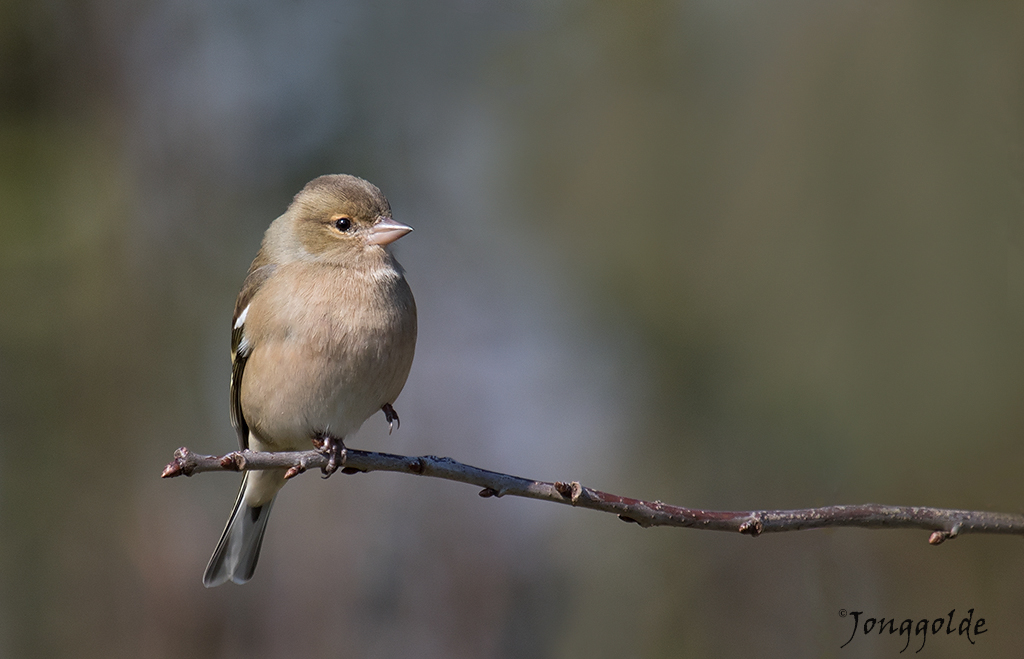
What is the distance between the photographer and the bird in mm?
4012

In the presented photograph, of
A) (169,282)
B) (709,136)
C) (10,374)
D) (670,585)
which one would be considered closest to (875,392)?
(670,585)

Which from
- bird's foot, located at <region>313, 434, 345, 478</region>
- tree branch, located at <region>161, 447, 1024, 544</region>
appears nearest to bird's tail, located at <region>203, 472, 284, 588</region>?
bird's foot, located at <region>313, 434, 345, 478</region>

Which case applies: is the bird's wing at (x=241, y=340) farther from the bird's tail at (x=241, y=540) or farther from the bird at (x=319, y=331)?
the bird's tail at (x=241, y=540)

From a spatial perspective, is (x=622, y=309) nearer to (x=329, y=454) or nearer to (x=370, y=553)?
(x=370, y=553)

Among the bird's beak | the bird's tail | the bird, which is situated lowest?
the bird's tail

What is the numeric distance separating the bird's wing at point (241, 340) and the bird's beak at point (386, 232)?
0.56 meters

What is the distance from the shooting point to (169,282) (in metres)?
10.2

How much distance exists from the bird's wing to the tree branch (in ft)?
5.07

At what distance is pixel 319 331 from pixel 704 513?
2062mm

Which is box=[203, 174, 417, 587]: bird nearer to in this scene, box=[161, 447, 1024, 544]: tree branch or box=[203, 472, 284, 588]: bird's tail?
box=[203, 472, 284, 588]: bird's tail

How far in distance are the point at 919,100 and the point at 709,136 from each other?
4.49 metres

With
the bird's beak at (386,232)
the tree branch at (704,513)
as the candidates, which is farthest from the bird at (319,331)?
the tree branch at (704,513)

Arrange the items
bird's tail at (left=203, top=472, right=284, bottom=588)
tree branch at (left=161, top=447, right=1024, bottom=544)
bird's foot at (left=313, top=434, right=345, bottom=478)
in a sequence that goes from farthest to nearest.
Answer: bird's tail at (left=203, top=472, right=284, bottom=588) → bird's foot at (left=313, top=434, right=345, bottom=478) → tree branch at (left=161, top=447, right=1024, bottom=544)

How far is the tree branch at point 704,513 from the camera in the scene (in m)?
2.76
